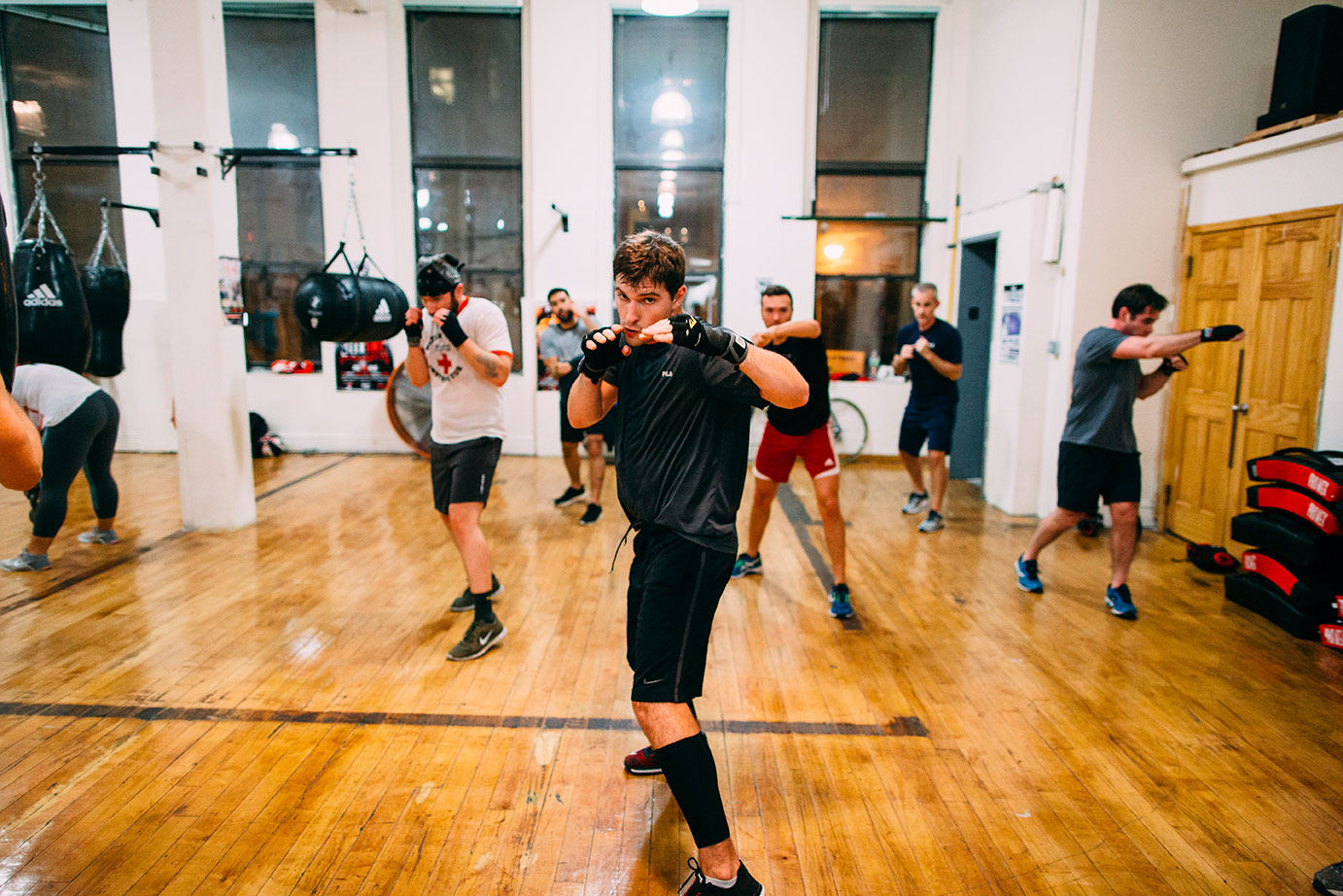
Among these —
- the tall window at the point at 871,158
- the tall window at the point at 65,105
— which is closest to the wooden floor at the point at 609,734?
the tall window at the point at 871,158

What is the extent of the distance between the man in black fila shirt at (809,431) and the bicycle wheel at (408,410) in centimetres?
438

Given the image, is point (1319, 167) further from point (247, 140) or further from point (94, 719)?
point (247, 140)

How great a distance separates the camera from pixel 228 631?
12.4ft

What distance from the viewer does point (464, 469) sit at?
3.49 metres

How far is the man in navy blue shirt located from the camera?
5.74 meters

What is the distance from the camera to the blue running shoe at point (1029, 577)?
4.48 meters

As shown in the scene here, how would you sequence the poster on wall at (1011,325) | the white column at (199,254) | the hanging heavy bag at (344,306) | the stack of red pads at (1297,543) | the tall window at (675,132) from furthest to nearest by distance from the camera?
1. the tall window at (675,132)
2. the poster on wall at (1011,325)
3. the white column at (199,254)
4. the hanging heavy bag at (344,306)
5. the stack of red pads at (1297,543)

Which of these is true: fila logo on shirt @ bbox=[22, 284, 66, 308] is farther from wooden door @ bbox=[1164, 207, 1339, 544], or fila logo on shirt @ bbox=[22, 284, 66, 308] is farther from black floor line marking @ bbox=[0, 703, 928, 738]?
wooden door @ bbox=[1164, 207, 1339, 544]

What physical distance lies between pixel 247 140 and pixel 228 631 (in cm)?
659

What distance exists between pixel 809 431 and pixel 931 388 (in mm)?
2408

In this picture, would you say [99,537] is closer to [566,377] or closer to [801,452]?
[566,377]

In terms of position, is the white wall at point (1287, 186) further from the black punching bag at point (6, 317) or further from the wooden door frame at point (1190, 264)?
the black punching bag at point (6, 317)

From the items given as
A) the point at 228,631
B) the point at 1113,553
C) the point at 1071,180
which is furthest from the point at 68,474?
the point at 1071,180

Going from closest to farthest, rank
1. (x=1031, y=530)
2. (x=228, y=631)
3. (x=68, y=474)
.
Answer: (x=228, y=631)
(x=68, y=474)
(x=1031, y=530)
